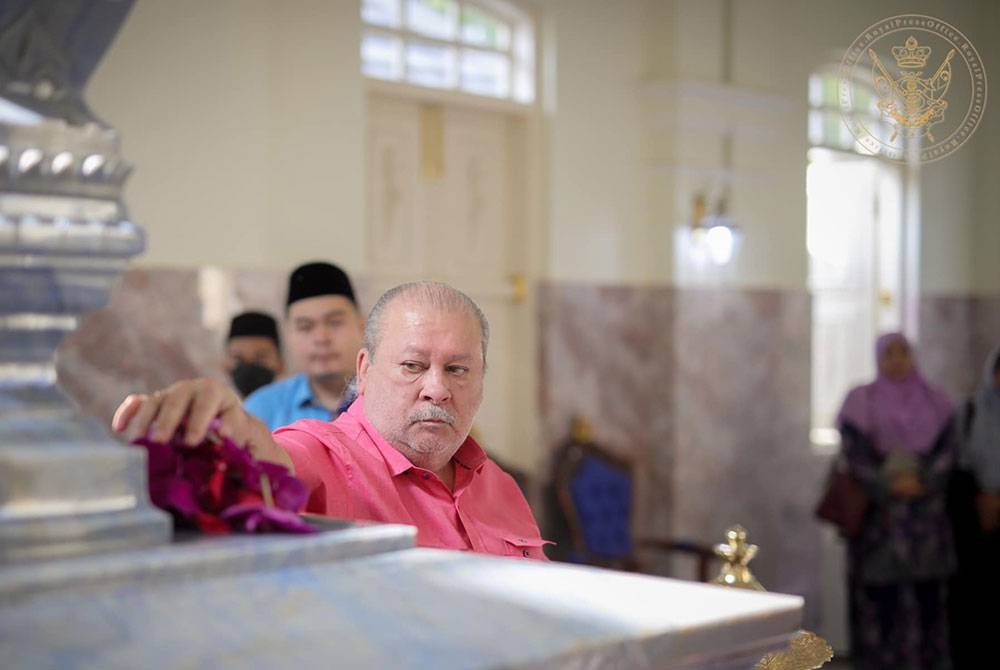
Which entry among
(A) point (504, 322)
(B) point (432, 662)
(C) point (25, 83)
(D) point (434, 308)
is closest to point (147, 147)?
(A) point (504, 322)

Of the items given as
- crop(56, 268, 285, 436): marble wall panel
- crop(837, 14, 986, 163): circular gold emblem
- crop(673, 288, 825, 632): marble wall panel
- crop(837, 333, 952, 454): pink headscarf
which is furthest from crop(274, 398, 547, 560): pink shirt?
crop(673, 288, 825, 632): marble wall panel

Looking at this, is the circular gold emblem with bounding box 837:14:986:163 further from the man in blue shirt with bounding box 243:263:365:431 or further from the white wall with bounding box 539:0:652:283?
the white wall with bounding box 539:0:652:283

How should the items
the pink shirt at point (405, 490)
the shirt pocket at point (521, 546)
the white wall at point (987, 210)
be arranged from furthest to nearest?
the white wall at point (987, 210) < the shirt pocket at point (521, 546) < the pink shirt at point (405, 490)

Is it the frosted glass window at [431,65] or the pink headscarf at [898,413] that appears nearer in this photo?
the frosted glass window at [431,65]

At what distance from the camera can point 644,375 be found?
358 inches

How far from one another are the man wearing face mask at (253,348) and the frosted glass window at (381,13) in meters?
2.28

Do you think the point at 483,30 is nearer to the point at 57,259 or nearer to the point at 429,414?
the point at 429,414

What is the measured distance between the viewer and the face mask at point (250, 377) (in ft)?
17.0

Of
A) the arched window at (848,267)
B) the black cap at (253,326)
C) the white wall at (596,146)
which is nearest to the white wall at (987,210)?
the arched window at (848,267)

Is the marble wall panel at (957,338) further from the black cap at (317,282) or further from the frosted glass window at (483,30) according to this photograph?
the black cap at (317,282)

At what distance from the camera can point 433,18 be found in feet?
25.4

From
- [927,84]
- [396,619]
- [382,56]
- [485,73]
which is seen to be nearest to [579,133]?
[485,73]

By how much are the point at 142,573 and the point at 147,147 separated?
16.8ft

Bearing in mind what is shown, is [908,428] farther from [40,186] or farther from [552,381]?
[40,186]
